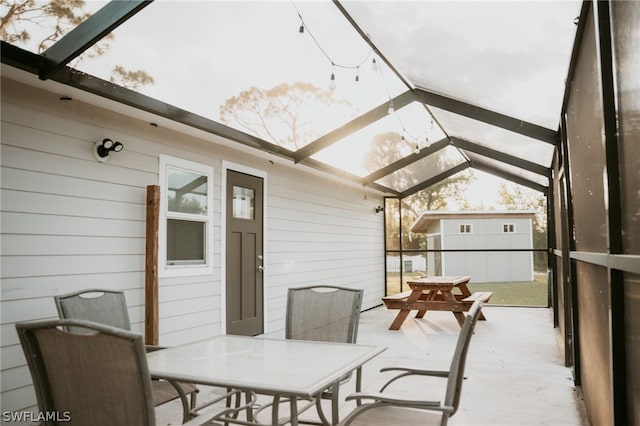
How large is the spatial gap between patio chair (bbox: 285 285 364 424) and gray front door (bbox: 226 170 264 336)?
2555mm

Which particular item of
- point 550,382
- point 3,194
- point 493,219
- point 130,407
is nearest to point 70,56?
point 3,194

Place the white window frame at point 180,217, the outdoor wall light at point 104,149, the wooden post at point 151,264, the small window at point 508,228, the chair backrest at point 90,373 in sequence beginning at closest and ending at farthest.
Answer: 1. the chair backrest at point 90,373
2. the outdoor wall light at point 104,149
3. the wooden post at point 151,264
4. the white window frame at point 180,217
5. the small window at point 508,228

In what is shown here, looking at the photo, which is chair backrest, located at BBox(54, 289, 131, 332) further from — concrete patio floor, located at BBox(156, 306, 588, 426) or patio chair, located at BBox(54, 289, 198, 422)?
concrete patio floor, located at BBox(156, 306, 588, 426)

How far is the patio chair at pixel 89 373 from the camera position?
1.52 metres

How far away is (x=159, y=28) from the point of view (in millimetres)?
4352

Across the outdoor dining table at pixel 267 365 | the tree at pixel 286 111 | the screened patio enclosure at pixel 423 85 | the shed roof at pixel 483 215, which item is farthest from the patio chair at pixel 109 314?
the shed roof at pixel 483 215

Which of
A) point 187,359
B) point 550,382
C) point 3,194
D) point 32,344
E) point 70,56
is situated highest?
point 70,56

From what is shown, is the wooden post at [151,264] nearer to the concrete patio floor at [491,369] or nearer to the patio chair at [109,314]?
the concrete patio floor at [491,369]

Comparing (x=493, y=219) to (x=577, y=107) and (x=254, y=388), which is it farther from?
(x=254, y=388)

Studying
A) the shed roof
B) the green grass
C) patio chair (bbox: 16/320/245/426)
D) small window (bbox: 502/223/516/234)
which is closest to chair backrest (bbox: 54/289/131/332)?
patio chair (bbox: 16/320/245/426)

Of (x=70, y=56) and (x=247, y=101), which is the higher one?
(x=247, y=101)

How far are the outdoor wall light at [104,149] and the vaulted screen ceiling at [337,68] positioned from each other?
17.1 inches

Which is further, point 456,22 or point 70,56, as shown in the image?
point 456,22

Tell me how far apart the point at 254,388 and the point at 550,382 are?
3.66 m
